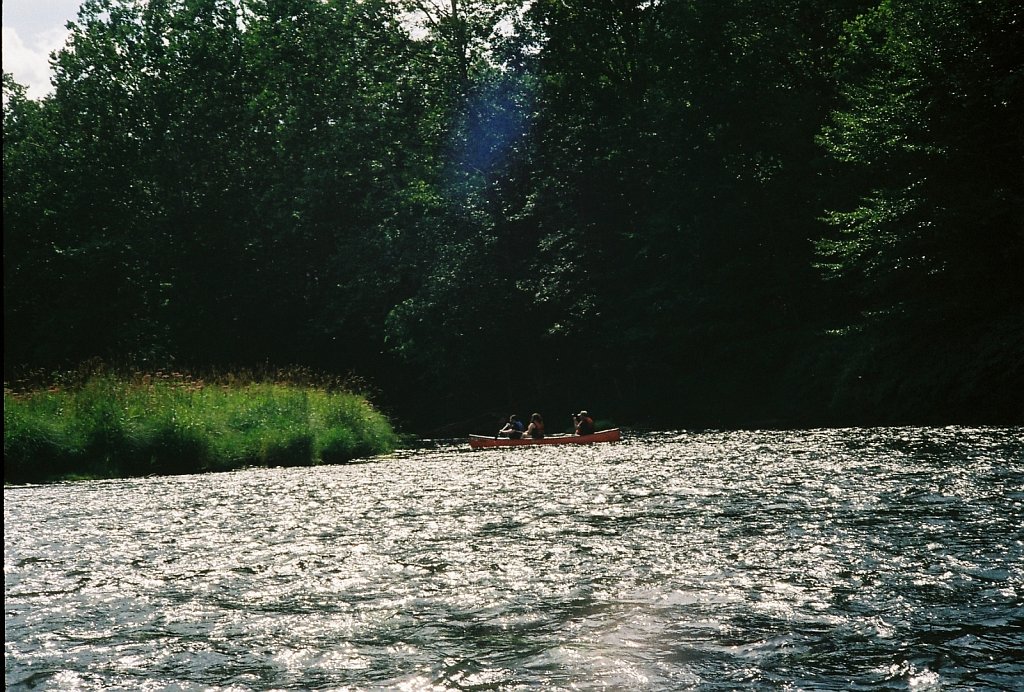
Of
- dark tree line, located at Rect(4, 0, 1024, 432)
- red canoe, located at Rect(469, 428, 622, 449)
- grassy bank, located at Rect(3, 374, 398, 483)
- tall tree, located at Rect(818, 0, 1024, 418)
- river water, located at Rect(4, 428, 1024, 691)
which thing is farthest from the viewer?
dark tree line, located at Rect(4, 0, 1024, 432)

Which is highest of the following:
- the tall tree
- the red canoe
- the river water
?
the tall tree

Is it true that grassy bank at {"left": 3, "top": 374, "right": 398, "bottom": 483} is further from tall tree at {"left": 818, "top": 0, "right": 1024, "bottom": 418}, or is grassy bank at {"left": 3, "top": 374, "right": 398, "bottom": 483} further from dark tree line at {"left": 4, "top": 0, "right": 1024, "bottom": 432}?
dark tree line at {"left": 4, "top": 0, "right": 1024, "bottom": 432}

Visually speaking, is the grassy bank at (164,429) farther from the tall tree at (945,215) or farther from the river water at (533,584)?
the tall tree at (945,215)

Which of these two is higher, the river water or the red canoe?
the red canoe

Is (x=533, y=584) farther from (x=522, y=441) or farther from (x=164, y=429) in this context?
(x=522, y=441)

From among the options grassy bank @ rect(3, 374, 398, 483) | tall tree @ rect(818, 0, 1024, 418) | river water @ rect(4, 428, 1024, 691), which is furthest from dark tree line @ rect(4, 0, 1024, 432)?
grassy bank @ rect(3, 374, 398, 483)

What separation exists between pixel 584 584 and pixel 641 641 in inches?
82.5

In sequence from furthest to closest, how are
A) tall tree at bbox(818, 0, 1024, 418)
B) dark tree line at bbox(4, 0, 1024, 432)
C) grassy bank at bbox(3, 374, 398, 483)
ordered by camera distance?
dark tree line at bbox(4, 0, 1024, 432)
tall tree at bbox(818, 0, 1024, 418)
grassy bank at bbox(3, 374, 398, 483)

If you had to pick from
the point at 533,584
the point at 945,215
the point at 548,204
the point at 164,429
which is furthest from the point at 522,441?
the point at 533,584

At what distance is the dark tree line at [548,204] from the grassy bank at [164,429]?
54.8 feet

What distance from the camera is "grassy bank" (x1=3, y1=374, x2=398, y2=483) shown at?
2148cm

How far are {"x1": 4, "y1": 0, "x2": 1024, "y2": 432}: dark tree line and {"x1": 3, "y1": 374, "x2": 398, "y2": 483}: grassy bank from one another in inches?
657

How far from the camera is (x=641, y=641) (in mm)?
7859

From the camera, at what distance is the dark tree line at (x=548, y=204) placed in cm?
3178
